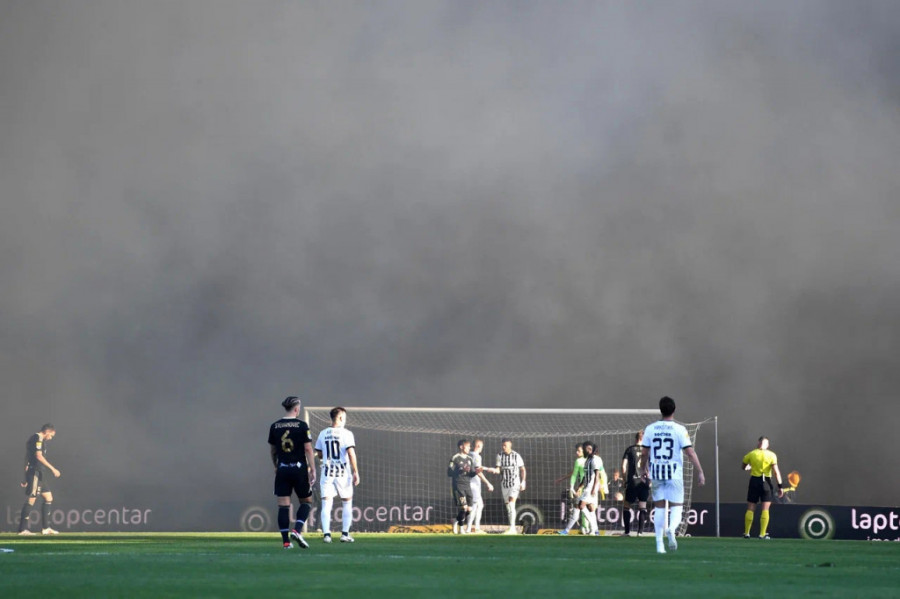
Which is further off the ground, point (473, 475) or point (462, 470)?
point (462, 470)

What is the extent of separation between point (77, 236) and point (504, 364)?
40.7 ft

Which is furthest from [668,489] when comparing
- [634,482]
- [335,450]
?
[634,482]

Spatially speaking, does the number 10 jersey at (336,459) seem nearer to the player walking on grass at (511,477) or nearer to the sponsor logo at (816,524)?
the player walking on grass at (511,477)

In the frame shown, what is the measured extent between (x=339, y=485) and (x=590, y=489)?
715 cm

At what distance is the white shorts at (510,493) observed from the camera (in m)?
24.8

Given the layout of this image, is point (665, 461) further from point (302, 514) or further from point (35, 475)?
point (35, 475)

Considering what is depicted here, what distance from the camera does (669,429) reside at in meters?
14.1

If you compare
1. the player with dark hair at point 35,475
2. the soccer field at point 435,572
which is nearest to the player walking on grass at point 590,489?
the soccer field at point 435,572

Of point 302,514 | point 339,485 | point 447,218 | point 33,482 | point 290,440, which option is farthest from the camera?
point 447,218

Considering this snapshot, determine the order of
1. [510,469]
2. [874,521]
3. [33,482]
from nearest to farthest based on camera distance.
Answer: [33,482] < [874,521] < [510,469]

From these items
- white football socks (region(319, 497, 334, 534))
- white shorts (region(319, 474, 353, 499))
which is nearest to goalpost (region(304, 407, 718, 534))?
white shorts (region(319, 474, 353, 499))

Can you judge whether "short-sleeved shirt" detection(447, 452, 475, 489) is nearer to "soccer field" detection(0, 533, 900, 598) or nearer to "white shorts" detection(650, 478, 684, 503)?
"soccer field" detection(0, 533, 900, 598)

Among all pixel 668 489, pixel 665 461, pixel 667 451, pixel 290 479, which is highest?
pixel 667 451

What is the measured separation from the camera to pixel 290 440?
14648 mm
